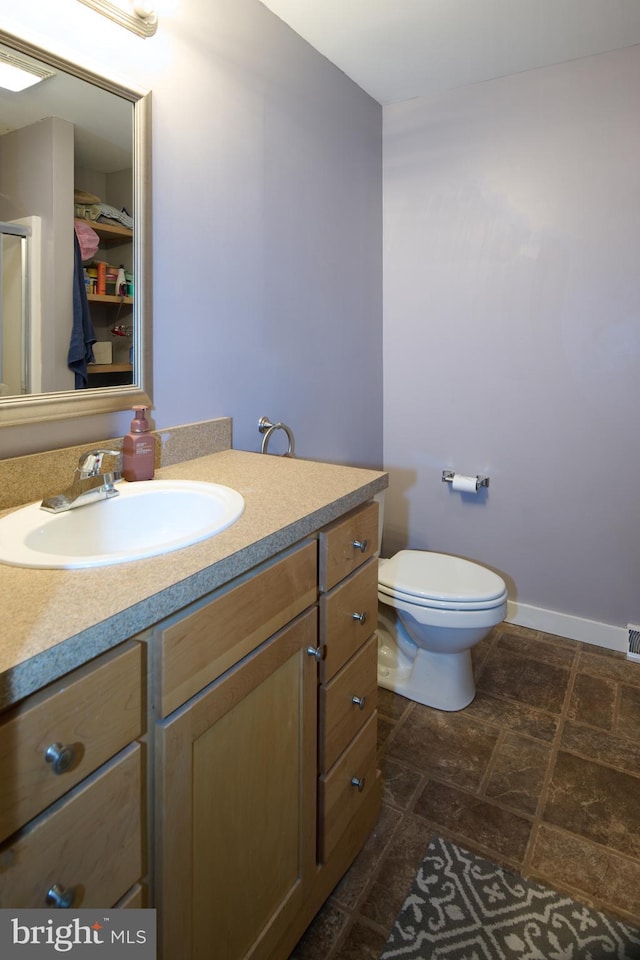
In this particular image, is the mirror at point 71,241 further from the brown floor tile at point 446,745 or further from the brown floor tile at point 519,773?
the brown floor tile at point 519,773

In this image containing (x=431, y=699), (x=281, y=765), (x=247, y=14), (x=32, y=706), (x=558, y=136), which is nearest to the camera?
(x=32, y=706)

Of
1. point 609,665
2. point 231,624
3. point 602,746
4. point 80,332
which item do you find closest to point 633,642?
point 609,665

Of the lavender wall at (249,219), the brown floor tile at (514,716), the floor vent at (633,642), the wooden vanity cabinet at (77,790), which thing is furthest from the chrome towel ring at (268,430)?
the floor vent at (633,642)

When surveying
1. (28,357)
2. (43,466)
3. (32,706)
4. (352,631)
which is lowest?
(352,631)

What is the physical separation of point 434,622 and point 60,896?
1.42m

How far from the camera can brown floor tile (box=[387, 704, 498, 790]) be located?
1.78 metres

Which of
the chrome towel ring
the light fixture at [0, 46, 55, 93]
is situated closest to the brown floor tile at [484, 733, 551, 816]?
the chrome towel ring

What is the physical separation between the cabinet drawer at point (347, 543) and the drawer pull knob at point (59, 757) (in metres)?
0.60

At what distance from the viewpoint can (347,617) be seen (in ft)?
4.32

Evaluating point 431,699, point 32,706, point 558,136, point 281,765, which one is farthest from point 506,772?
point 558,136

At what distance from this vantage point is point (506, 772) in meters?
1.78

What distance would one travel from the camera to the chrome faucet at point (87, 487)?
1.14 metres

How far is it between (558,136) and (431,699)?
7.05 ft

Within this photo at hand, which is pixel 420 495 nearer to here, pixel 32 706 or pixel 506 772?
pixel 506 772
